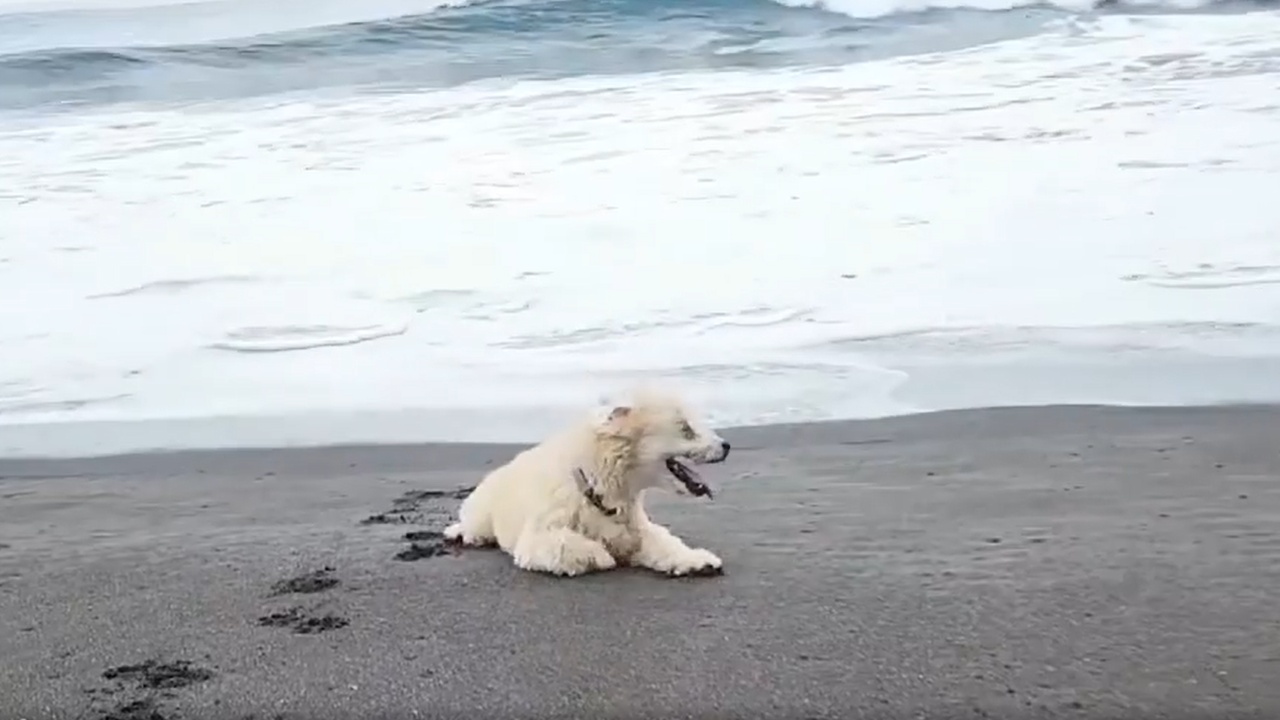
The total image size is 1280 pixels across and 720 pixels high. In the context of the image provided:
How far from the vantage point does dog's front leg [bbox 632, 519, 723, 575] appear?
14.5ft

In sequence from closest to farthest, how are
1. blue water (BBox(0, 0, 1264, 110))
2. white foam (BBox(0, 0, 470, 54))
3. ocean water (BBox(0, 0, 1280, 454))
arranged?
ocean water (BBox(0, 0, 1280, 454)) < blue water (BBox(0, 0, 1264, 110)) < white foam (BBox(0, 0, 470, 54))

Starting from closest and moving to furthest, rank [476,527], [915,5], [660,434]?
[660,434] → [476,527] → [915,5]

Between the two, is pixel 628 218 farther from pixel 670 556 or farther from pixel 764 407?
pixel 670 556

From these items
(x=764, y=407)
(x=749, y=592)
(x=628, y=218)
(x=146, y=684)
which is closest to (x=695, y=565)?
(x=749, y=592)

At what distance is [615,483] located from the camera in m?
4.59

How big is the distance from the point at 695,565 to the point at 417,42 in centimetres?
1375

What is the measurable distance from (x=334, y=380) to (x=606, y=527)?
3.33m

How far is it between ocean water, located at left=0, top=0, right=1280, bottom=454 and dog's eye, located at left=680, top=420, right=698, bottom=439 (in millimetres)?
2051

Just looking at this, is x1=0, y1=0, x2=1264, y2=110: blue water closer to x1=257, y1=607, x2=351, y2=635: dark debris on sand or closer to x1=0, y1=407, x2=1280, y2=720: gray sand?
x1=0, y1=407, x2=1280, y2=720: gray sand

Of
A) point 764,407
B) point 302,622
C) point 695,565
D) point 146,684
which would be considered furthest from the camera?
point 764,407

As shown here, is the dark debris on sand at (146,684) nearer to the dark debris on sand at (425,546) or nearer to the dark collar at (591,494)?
the dark debris on sand at (425,546)

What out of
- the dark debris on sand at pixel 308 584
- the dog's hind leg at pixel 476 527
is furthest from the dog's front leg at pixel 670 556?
the dark debris on sand at pixel 308 584

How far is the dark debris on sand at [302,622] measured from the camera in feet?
13.4

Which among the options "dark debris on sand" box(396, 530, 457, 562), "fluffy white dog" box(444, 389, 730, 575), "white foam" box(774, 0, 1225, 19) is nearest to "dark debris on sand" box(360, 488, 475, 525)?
"dark debris on sand" box(396, 530, 457, 562)
